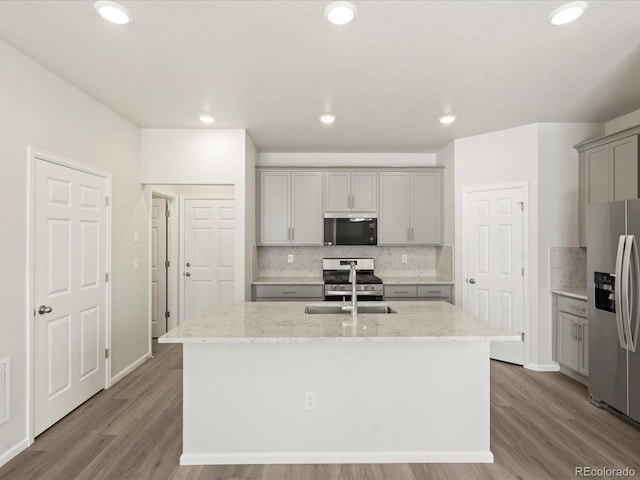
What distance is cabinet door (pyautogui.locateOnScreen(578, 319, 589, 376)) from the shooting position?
11.1 feet

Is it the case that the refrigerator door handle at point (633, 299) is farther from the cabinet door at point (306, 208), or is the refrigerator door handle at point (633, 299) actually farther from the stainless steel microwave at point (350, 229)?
the cabinet door at point (306, 208)

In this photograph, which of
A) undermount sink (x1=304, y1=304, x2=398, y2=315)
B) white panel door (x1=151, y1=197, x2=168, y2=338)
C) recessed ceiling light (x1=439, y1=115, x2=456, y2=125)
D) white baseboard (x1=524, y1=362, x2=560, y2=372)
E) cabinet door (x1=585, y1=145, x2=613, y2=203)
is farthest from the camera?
white panel door (x1=151, y1=197, x2=168, y2=338)

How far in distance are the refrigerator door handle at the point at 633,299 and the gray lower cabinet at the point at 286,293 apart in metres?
2.90

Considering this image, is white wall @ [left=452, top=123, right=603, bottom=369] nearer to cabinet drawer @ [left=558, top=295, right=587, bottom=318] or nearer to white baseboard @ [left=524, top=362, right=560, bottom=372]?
white baseboard @ [left=524, top=362, right=560, bottom=372]

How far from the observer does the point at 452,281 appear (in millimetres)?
4523

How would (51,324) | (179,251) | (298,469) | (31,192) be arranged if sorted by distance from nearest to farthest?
(298,469), (31,192), (51,324), (179,251)

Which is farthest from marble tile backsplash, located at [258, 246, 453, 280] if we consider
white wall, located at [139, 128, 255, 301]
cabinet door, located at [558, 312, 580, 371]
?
cabinet door, located at [558, 312, 580, 371]

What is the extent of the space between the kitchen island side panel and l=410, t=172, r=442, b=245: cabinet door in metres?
2.70

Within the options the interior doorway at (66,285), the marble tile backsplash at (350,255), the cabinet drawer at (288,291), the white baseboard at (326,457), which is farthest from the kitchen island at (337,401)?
the marble tile backsplash at (350,255)

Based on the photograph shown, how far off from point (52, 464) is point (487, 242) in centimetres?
440

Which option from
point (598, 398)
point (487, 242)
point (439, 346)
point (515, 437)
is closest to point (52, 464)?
point (439, 346)

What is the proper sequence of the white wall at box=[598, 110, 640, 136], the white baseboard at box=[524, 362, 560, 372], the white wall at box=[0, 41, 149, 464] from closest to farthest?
the white wall at box=[0, 41, 149, 464] < the white wall at box=[598, 110, 640, 136] < the white baseboard at box=[524, 362, 560, 372]

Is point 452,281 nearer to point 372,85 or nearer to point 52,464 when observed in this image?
point 372,85

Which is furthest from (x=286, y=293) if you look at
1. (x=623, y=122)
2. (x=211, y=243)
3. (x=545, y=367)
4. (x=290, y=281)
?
(x=623, y=122)
